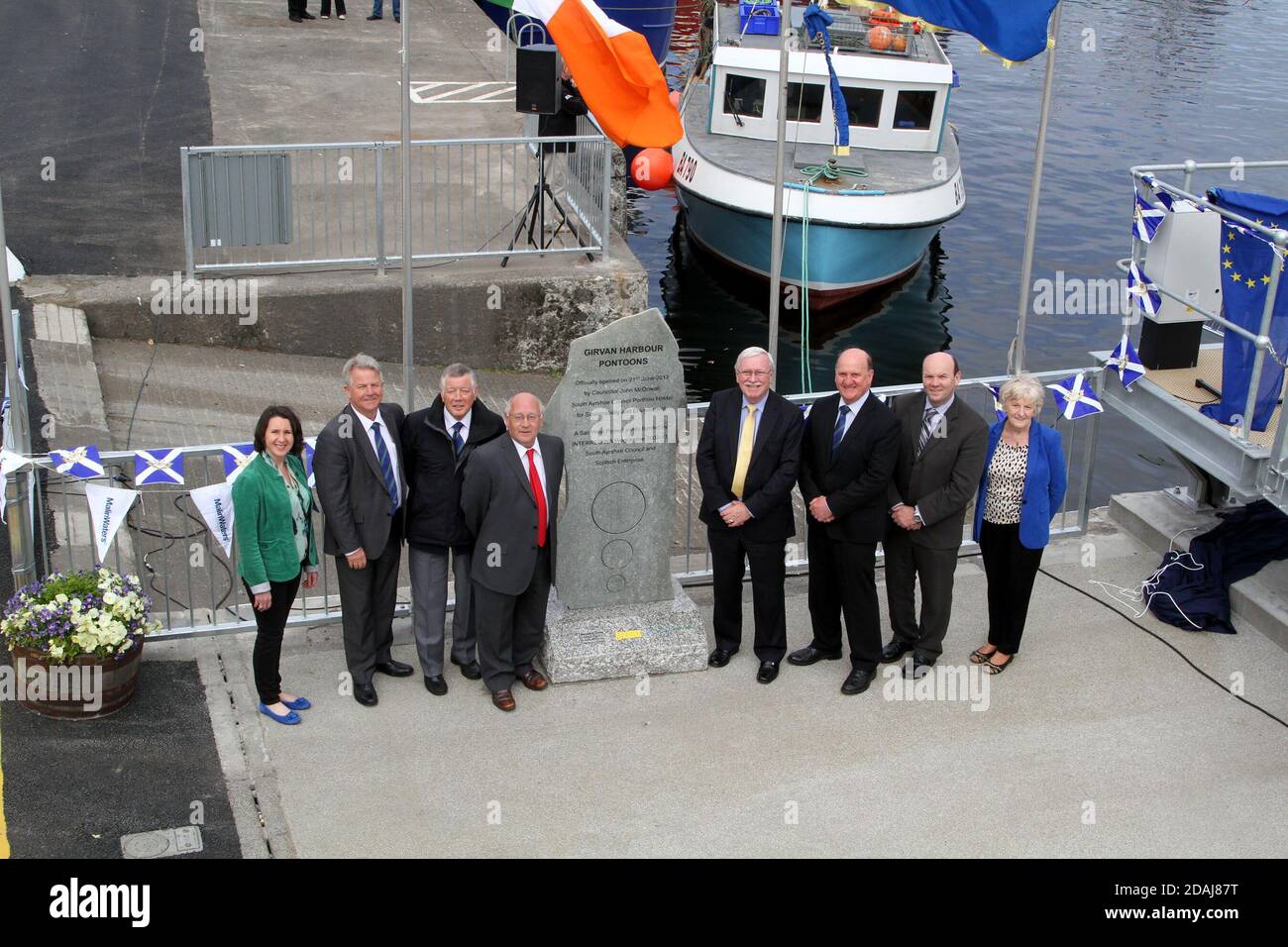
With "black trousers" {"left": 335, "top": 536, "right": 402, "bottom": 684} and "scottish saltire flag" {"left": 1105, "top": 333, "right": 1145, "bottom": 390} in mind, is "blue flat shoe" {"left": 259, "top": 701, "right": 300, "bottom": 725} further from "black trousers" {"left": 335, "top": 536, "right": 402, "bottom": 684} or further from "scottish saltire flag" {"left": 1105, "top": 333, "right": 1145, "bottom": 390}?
"scottish saltire flag" {"left": 1105, "top": 333, "right": 1145, "bottom": 390}

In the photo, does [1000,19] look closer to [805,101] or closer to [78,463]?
[78,463]

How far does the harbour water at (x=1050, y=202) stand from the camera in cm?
2009

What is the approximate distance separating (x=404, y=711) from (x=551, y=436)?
171 centimetres

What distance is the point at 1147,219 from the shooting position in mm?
9055

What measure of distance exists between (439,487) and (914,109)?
1487cm

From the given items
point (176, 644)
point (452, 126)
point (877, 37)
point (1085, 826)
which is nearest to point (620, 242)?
point (452, 126)

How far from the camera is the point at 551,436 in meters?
7.57

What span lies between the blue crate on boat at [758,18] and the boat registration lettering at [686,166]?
6.72 ft

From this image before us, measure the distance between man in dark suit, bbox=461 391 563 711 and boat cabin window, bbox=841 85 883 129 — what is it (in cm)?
1410

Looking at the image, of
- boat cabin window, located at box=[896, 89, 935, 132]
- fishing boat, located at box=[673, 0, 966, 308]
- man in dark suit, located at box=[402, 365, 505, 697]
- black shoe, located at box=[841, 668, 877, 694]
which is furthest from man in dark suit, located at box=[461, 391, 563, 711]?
boat cabin window, located at box=[896, 89, 935, 132]

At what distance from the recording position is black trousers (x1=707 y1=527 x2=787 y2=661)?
26.1 feet

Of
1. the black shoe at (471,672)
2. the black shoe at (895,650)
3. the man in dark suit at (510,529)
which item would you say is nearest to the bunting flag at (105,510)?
the man in dark suit at (510,529)

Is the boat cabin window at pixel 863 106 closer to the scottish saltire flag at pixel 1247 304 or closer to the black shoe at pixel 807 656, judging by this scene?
the scottish saltire flag at pixel 1247 304

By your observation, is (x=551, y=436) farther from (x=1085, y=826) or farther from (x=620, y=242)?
(x=620, y=242)
